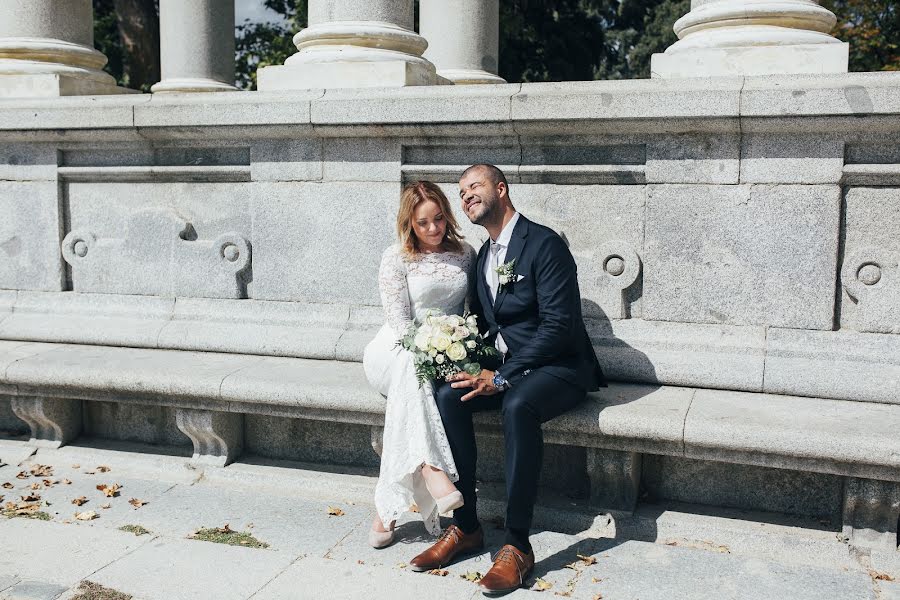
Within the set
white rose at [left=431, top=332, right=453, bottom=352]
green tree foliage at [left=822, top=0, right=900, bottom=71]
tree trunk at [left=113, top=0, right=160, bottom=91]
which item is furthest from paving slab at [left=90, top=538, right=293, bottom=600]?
green tree foliage at [left=822, top=0, right=900, bottom=71]

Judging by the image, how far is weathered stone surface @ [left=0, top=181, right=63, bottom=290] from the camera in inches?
280

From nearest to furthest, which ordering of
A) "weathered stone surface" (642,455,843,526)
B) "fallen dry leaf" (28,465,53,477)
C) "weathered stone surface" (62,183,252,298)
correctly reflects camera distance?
"weathered stone surface" (642,455,843,526) < "fallen dry leaf" (28,465,53,477) < "weathered stone surface" (62,183,252,298)

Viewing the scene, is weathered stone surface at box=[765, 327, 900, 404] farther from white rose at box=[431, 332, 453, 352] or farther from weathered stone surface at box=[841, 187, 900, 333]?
white rose at box=[431, 332, 453, 352]

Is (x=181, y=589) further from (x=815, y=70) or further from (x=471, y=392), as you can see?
(x=815, y=70)

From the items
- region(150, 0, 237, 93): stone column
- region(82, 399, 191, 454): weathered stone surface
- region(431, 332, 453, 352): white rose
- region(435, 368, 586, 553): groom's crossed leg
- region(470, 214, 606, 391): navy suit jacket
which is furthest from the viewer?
region(150, 0, 237, 93): stone column

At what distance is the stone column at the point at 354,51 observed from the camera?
20.7ft

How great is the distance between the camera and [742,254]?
545 centimetres

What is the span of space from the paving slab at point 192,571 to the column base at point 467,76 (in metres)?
5.73

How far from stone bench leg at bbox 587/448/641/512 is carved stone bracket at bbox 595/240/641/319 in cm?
102

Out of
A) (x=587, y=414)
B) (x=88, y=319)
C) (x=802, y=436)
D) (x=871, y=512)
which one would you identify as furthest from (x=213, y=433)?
(x=871, y=512)

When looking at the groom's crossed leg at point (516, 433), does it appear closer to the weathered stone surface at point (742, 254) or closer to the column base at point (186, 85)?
the weathered stone surface at point (742, 254)

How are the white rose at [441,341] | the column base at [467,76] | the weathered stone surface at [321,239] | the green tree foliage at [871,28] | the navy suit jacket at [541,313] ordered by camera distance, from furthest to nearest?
the green tree foliage at [871,28], the column base at [467,76], the weathered stone surface at [321,239], the navy suit jacket at [541,313], the white rose at [441,341]

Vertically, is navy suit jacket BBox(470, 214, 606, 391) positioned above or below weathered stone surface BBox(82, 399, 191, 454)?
above

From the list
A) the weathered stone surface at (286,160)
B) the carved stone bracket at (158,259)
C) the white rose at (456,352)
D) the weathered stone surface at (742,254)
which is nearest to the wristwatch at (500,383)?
the white rose at (456,352)
